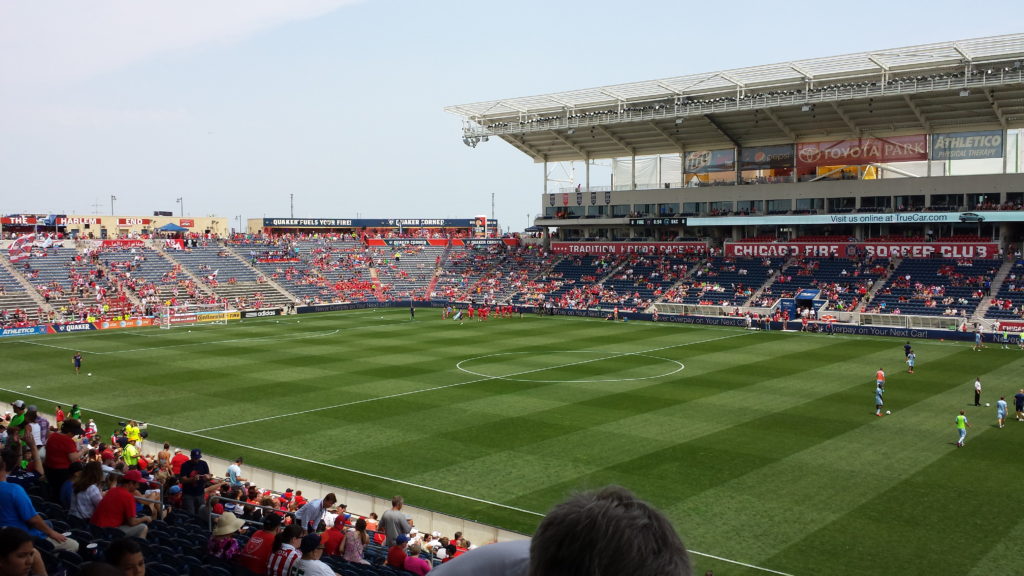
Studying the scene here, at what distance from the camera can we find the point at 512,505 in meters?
19.5

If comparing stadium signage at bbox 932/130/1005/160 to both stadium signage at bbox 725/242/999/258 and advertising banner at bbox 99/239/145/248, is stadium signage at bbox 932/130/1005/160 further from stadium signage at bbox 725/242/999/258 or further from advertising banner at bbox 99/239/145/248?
advertising banner at bbox 99/239/145/248

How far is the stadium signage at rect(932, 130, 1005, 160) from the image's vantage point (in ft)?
194

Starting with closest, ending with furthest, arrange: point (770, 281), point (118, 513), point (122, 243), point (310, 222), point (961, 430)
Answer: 1. point (118, 513)
2. point (961, 430)
3. point (770, 281)
4. point (122, 243)
5. point (310, 222)

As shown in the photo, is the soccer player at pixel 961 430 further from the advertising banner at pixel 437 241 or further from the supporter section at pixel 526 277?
the advertising banner at pixel 437 241

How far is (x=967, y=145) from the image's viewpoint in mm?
60281

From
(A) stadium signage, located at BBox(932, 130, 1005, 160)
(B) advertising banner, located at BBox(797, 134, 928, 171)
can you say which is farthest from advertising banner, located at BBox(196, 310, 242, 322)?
(A) stadium signage, located at BBox(932, 130, 1005, 160)

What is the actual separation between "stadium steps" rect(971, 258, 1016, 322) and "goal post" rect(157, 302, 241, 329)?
182ft

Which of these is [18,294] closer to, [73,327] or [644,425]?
[73,327]

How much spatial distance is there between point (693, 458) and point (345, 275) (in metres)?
65.2

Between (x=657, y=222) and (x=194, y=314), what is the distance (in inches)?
1681

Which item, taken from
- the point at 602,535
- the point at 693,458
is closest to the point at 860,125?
the point at 693,458

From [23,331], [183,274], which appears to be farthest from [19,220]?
[23,331]

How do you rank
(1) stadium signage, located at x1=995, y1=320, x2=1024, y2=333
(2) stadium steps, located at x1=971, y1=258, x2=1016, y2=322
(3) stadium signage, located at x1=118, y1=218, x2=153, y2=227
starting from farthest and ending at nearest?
(3) stadium signage, located at x1=118, y1=218, x2=153, y2=227 → (2) stadium steps, located at x1=971, y1=258, x2=1016, y2=322 → (1) stadium signage, located at x1=995, y1=320, x2=1024, y2=333

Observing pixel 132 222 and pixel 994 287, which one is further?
pixel 132 222
